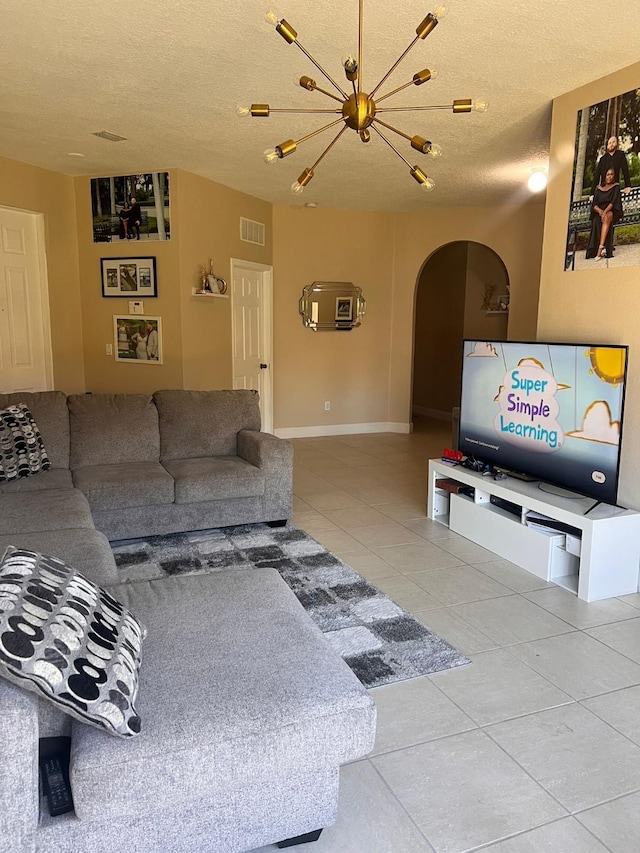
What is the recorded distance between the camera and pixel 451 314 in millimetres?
8562

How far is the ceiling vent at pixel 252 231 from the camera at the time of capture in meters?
6.25

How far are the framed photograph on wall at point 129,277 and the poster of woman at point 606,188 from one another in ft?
11.7

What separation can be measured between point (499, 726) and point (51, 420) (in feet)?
10.3

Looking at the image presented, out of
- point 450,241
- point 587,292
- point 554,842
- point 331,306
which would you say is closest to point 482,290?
point 450,241

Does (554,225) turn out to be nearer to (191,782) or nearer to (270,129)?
(270,129)

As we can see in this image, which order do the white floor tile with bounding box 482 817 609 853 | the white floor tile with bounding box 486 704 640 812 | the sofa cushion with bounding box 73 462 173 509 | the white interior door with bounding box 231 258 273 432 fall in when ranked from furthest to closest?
the white interior door with bounding box 231 258 273 432, the sofa cushion with bounding box 73 462 173 509, the white floor tile with bounding box 486 704 640 812, the white floor tile with bounding box 482 817 609 853

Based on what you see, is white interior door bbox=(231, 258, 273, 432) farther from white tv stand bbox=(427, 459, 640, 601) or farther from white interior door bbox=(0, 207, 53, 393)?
white tv stand bbox=(427, 459, 640, 601)

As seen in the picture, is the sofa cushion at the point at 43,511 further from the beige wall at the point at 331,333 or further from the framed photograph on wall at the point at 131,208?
the beige wall at the point at 331,333

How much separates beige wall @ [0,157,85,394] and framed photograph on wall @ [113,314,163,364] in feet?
1.36

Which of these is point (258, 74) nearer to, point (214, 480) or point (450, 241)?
point (214, 480)

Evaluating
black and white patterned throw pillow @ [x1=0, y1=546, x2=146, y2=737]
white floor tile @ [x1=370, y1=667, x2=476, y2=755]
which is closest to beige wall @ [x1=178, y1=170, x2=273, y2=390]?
white floor tile @ [x1=370, y1=667, x2=476, y2=755]

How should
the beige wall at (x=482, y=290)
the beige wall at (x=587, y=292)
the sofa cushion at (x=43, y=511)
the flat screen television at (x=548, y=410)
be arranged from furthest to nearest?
the beige wall at (x=482, y=290)
the beige wall at (x=587, y=292)
the flat screen television at (x=548, y=410)
the sofa cushion at (x=43, y=511)

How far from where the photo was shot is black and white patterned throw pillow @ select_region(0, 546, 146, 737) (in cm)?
127

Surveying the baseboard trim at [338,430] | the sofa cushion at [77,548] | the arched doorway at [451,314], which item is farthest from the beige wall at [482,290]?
the sofa cushion at [77,548]
